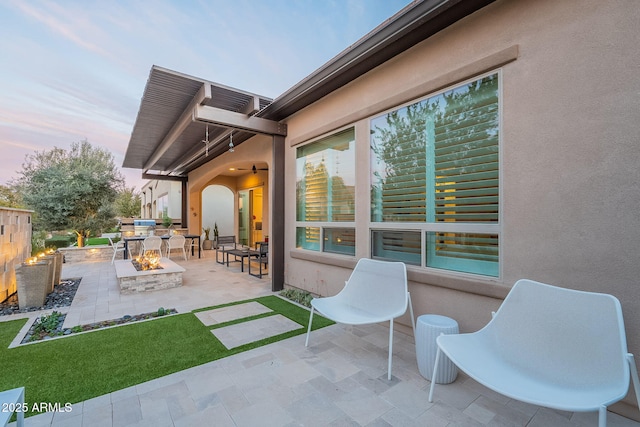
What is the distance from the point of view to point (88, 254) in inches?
377

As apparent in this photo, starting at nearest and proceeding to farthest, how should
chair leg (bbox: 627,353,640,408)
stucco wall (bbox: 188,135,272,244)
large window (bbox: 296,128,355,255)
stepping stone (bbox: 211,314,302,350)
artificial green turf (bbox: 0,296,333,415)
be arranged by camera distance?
chair leg (bbox: 627,353,640,408), artificial green turf (bbox: 0,296,333,415), stepping stone (bbox: 211,314,302,350), large window (bbox: 296,128,355,255), stucco wall (bbox: 188,135,272,244)

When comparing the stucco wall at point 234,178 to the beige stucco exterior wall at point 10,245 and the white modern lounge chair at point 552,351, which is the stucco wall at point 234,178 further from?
the white modern lounge chair at point 552,351

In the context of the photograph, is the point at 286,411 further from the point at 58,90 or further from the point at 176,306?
the point at 58,90

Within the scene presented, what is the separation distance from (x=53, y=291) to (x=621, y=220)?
333 inches

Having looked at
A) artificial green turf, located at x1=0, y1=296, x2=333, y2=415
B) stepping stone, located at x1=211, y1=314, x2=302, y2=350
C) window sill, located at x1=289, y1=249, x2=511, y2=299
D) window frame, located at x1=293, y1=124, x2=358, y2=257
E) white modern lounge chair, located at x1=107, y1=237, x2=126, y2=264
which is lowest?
stepping stone, located at x1=211, y1=314, x2=302, y2=350

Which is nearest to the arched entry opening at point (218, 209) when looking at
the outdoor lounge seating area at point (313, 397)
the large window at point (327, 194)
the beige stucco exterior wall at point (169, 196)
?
the beige stucco exterior wall at point (169, 196)

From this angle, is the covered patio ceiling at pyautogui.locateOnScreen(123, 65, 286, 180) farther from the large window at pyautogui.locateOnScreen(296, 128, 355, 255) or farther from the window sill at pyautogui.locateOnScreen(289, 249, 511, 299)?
the window sill at pyautogui.locateOnScreen(289, 249, 511, 299)

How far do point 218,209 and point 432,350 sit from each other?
16.8m

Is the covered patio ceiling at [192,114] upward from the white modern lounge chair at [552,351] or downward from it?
upward


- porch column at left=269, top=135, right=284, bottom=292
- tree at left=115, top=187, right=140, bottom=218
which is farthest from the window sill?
tree at left=115, top=187, right=140, bottom=218

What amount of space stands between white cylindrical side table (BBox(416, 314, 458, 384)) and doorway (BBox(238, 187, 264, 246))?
10.7 metres

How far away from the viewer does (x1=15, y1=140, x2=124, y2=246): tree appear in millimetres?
10133

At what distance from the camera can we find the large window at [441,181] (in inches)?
113

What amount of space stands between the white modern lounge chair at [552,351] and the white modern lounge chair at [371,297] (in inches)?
35.6
